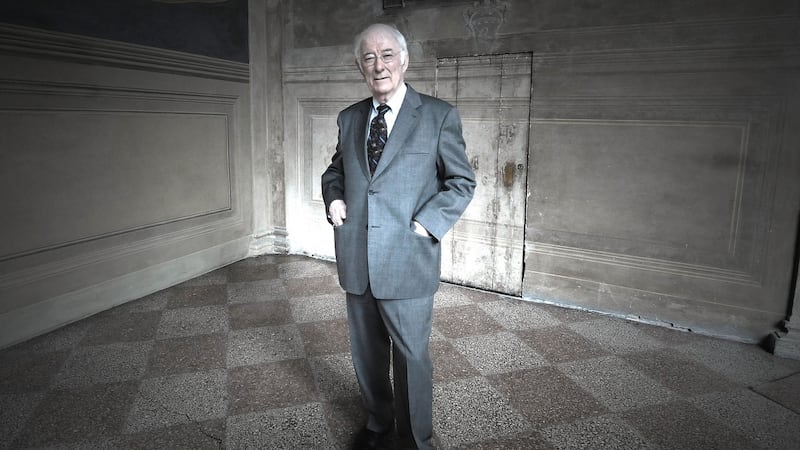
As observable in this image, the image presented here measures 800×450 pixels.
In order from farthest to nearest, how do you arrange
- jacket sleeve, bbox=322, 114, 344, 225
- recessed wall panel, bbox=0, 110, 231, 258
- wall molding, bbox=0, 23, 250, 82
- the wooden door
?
1. the wooden door
2. recessed wall panel, bbox=0, 110, 231, 258
3. wall molding, bbox=0, 23, 250, 82
4. jacket sleeve, bbox=322, 114, 344, 225

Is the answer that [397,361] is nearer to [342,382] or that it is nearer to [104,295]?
[342,382]

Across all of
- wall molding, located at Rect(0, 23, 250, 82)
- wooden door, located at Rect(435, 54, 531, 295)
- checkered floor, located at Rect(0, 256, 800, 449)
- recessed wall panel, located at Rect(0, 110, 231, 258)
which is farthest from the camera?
wooden door, located at Rect(435, 54, 531, 295)

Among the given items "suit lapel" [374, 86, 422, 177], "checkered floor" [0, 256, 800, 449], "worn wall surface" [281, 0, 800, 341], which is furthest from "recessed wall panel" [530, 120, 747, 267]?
"suit lapel" [374, 86, 422, 177]

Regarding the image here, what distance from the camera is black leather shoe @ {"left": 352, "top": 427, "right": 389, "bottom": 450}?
2.08 metres

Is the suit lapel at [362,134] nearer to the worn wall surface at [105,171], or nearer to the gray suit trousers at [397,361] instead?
the gray suit trousers at [397,361]

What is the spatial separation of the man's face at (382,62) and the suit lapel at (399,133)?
0.09 metres

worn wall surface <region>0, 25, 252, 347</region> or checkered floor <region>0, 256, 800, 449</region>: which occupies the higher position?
worn wall surface <region>0, 25, 252, 347</region>

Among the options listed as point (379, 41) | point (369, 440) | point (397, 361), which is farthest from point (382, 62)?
point (369, 440)

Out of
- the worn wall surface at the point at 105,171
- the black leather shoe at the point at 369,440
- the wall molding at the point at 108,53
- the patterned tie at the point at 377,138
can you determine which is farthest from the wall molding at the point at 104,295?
the patterned tie at the point at 377,138

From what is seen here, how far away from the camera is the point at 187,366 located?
2.78 m

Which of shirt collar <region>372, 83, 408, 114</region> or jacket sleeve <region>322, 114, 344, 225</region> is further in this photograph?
jacket sleeve <region>322, 114, 344, 225</region>

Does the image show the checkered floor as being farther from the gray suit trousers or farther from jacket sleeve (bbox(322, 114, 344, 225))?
jacket sleeve (bbox(322, 114, 344, 225))

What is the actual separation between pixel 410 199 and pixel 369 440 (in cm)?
101

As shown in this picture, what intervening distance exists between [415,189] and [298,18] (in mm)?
3446
